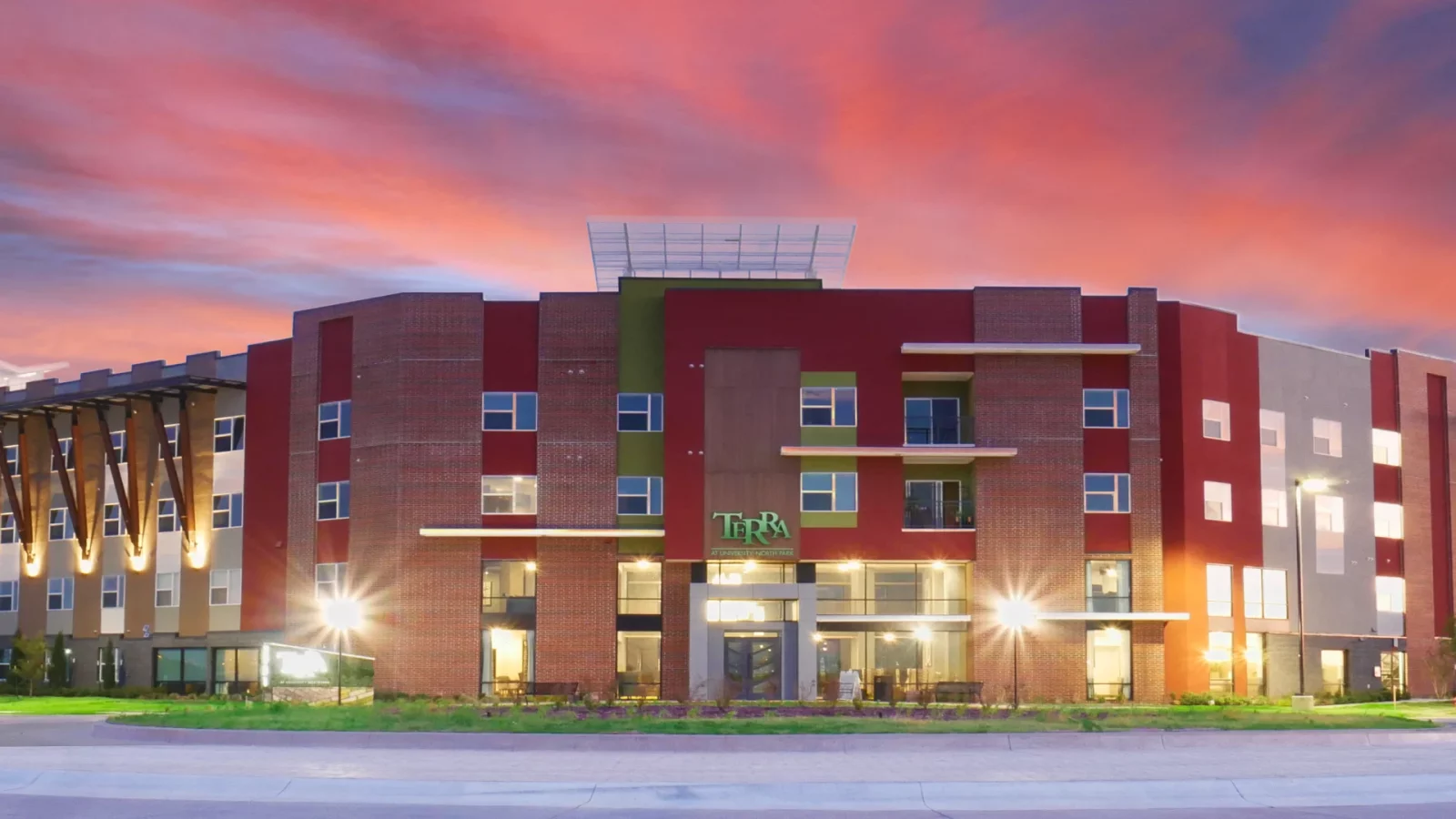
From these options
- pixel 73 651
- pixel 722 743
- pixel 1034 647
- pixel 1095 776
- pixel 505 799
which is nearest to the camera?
pixel 505 799

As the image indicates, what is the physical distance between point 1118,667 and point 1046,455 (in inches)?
303

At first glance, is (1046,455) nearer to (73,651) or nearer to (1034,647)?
(1034,647)

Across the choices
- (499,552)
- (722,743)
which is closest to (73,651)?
(499,552)

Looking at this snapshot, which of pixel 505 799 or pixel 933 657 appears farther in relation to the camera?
pixel 933 657

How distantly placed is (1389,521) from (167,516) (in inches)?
1956

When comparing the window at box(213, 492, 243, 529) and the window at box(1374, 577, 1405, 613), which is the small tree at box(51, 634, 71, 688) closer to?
the window at box(213, 492, 243, 529)

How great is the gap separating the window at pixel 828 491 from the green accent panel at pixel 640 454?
5350mm

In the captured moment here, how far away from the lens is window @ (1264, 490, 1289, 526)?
2420 inches

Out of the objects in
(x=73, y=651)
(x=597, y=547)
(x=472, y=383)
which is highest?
(x=472, y=383)

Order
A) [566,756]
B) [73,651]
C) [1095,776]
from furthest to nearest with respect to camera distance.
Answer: [73,651] → [566,756] → [1095,776]

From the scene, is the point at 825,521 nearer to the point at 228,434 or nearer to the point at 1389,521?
the point at 228,434

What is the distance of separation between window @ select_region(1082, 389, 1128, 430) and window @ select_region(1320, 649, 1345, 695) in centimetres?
1291

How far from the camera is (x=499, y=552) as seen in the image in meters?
58.8

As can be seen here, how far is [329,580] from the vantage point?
6050 centimetres
